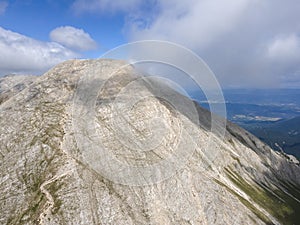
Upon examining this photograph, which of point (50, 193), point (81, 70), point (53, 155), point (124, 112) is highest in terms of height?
point (81, 70)

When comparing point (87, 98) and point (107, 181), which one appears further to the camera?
point (87, 98)

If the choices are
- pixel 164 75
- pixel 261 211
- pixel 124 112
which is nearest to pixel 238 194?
pixel 261 211

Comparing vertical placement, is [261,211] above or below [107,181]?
below

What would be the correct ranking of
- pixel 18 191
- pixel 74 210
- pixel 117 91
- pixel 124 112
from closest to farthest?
pixel 74 210 → pixel 18 191 → pixel 124 112 → pixel 117 91

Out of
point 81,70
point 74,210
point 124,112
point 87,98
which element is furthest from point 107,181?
point 81,70

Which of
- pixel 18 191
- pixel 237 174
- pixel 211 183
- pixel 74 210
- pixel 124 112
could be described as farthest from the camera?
pixel 237 174

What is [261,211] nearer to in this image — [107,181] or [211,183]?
[211,183]
